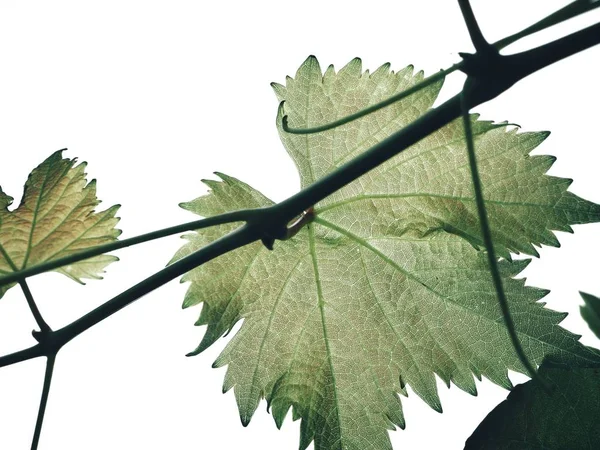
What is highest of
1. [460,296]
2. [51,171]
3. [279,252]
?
[51,171]

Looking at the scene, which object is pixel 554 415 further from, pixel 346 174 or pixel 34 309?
pixel 34 309

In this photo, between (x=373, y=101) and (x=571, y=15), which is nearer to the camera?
(x=571, y=15)

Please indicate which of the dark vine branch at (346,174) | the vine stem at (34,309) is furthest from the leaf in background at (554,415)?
the vine stem at (34,309)

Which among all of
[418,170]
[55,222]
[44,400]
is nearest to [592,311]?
[418,170]

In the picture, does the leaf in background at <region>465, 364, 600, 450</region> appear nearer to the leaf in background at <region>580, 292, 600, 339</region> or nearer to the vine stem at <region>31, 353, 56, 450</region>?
the leaf in background at <region>580, 292, 600, 339</region>

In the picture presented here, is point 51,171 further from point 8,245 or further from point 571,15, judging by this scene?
point 571,15

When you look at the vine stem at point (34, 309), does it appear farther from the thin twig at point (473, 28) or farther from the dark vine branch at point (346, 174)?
the thin twig at point (473, 28)

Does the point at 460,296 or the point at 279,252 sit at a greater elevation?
the point at 279,252

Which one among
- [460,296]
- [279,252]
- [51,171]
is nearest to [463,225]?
[460,296]
